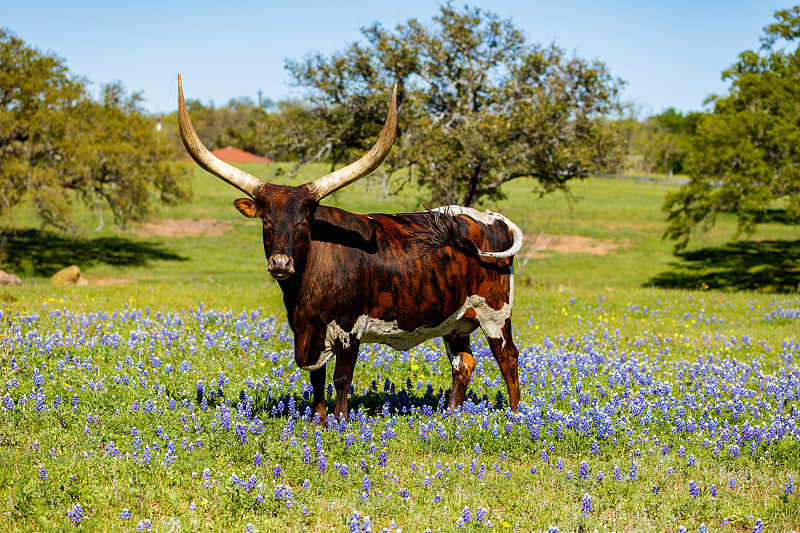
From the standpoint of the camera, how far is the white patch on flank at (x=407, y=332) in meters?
6.36

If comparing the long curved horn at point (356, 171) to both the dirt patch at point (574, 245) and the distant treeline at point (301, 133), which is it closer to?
the distant treeline at point (301, 133)

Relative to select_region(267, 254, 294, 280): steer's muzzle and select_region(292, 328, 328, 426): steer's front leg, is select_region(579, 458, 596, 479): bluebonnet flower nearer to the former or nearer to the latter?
select_region(292, 328, 328, 426): steer's front leg

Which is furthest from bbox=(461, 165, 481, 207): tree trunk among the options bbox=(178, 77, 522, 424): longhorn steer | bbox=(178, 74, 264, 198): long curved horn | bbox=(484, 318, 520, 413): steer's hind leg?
bbox=(178, 74, 264, 198): long curved horn

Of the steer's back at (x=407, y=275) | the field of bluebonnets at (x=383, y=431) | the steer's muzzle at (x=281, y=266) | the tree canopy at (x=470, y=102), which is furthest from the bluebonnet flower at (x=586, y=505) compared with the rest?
the tree canopy at (x=470, y=102)

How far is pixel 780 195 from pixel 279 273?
24.1 metres

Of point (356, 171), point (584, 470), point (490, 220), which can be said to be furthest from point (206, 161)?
point (584, 470)

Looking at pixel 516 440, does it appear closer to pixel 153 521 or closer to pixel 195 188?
pixel 153 521

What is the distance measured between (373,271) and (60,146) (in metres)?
24.9

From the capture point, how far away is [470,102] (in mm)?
21922

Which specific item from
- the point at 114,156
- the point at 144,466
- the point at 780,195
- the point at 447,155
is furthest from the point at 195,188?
the point at 144,466

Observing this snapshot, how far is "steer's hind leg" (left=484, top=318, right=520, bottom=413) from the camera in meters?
7.35

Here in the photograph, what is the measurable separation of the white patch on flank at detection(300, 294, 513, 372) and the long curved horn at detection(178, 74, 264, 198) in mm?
1519

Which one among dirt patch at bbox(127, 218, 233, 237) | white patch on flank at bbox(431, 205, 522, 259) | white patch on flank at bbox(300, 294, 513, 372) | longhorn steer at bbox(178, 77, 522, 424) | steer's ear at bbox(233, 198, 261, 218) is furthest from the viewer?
dirt patch at bbox(127, 218, 233, 237)

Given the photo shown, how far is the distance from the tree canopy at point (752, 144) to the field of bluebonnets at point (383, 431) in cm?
1392
